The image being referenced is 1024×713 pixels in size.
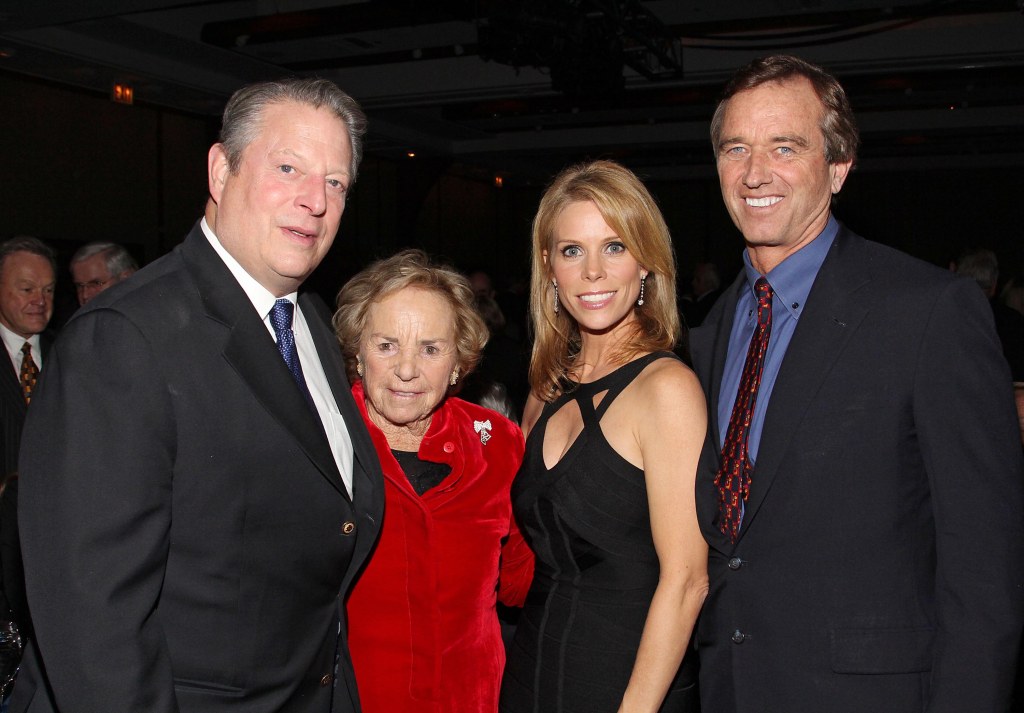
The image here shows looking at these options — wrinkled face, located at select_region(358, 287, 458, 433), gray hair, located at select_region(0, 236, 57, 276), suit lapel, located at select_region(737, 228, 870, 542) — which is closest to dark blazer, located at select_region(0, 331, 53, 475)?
gray hair, located at select_region(0, 236, 57, 276)

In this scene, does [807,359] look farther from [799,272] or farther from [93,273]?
[93,273]

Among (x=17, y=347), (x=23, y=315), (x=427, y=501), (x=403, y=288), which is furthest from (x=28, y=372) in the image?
(x=427, y=501)

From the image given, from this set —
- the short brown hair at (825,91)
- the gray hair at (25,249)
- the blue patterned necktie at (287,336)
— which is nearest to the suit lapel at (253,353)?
the blue patterned necktie at (287,336)

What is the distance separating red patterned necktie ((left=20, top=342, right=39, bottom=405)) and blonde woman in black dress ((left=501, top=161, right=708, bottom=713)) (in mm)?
3107

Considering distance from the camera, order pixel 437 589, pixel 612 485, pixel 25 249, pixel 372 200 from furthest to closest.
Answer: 1. pixel 372 200
2. pixel 25 249
3. pixel 437 589
4. pixel 612 485

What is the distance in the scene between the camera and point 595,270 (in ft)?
6.55

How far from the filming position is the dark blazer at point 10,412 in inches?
156

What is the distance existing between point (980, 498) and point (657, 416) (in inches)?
24.0

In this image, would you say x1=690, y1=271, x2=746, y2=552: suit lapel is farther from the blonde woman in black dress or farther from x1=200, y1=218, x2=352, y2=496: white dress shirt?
x1=200, y1=218, x2=352, y2=496: white dress shirt

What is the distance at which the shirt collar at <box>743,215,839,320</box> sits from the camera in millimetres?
1755

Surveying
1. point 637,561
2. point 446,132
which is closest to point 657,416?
point 637,561

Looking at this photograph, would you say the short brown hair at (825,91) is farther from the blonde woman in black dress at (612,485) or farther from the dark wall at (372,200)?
the dark wall at (372,200)

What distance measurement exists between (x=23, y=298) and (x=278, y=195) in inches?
131

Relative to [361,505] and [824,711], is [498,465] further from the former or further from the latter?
[824,711]
